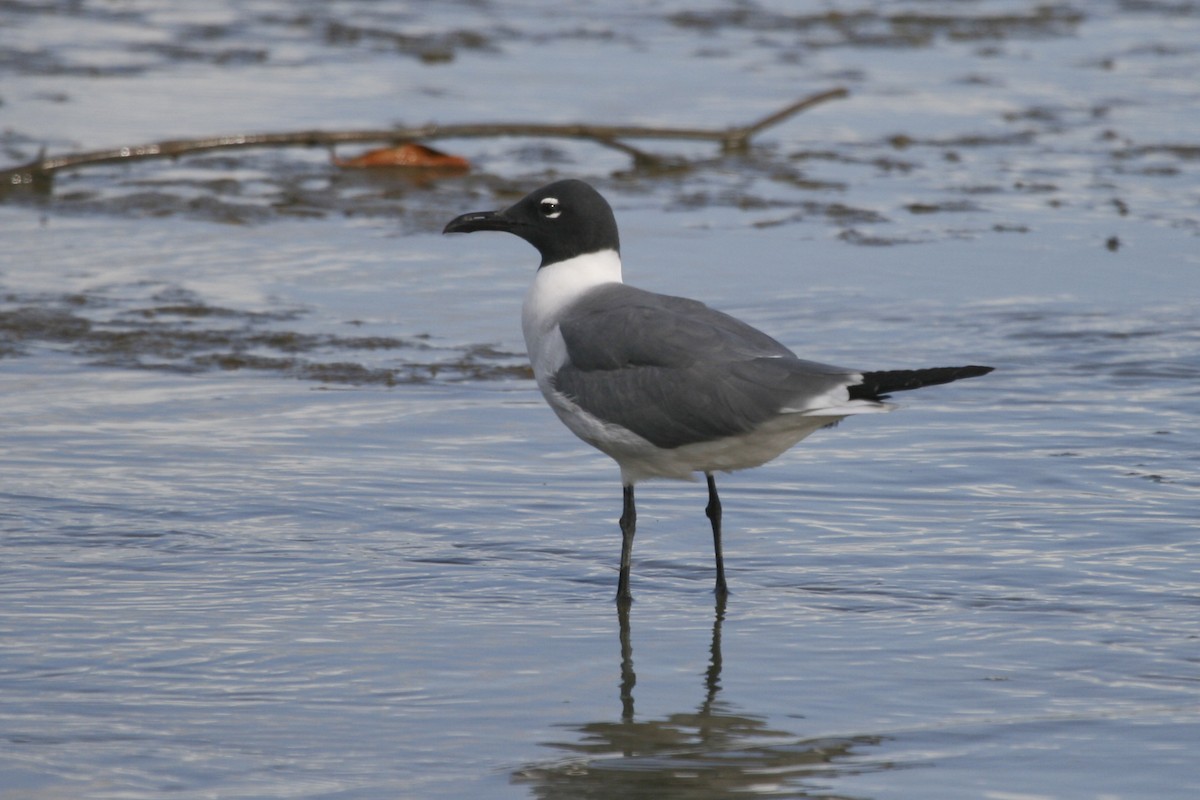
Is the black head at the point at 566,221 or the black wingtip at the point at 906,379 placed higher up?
the black head at the point at 566,221

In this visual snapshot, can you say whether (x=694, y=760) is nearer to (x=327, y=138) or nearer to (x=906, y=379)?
(x=906, y=379)

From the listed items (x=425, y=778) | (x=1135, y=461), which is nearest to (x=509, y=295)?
(x=1135, y=461)

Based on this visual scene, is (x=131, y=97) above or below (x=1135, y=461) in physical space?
above

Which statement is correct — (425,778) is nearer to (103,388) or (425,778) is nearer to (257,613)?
(257,613)

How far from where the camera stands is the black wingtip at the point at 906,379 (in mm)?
4980

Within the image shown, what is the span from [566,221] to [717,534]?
1.24 metres

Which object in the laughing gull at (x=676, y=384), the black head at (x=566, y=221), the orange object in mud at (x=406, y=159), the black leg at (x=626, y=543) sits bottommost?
the black leg at (x=626, y=543)

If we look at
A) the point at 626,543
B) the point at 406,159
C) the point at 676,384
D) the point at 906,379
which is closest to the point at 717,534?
the point at 626,543

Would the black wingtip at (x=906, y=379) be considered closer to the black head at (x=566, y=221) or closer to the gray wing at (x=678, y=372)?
the gray wing at (x=678, y=372)

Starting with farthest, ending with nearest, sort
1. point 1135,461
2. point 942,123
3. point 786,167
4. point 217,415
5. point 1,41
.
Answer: point 1,41, point 942,123, point 786,167, point 217,415, point 1135,461

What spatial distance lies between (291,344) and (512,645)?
366cm

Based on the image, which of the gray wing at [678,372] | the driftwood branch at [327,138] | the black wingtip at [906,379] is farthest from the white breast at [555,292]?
the driftwood branch at [327,138]

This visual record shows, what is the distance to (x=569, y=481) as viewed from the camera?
22.3 ft

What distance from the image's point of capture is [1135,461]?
22.6 ft
